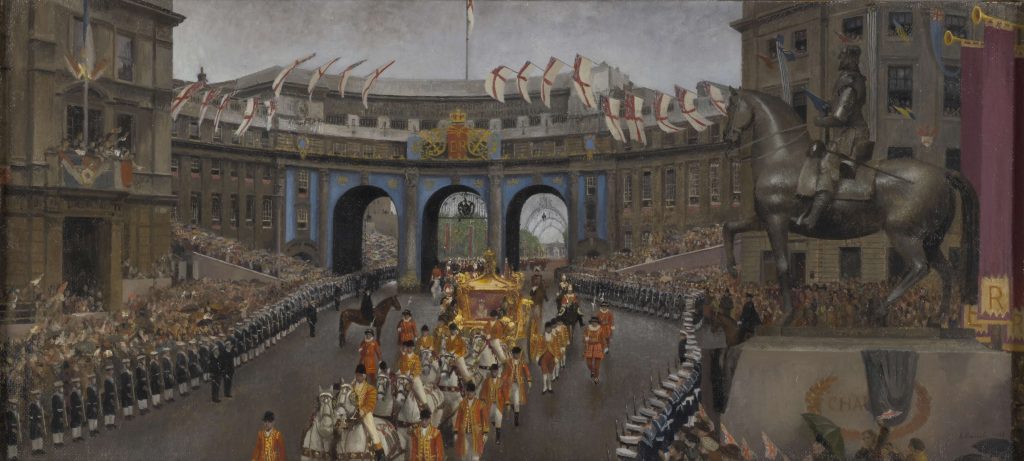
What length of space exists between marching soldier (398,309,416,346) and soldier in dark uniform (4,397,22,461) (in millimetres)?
4396

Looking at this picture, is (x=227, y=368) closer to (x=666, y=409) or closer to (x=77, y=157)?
(x=77, y=157)

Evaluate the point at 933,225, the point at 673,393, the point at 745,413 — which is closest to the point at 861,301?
the point at 933,225

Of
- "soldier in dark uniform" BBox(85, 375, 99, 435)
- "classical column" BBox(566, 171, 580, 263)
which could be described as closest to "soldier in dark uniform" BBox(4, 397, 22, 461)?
"soldier in dark uniform" BBox(85, 375, 99, 435)

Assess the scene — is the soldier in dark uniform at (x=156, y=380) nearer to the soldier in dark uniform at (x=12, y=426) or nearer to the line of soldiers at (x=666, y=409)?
the soldier in dark uniform at (x=12, y=426)

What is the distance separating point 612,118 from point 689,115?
3.33 ft

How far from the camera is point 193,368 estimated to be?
933 cm

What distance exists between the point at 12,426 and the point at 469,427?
5226 mm

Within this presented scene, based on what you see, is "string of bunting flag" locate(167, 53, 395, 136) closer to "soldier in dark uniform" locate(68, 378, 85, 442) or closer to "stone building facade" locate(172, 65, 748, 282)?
"stone building facade" locate(172, 65, 748, 282)

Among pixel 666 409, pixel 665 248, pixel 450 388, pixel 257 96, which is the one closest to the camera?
pixel 666 409

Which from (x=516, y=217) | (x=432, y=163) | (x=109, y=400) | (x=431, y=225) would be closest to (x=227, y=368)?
(x=109, y=400)

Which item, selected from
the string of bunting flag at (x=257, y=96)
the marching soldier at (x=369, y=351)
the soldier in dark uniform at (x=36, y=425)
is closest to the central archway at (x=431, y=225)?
the marching soldier at (x=369, y=351)

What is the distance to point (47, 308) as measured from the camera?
8.87m

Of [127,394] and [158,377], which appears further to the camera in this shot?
[158,377]

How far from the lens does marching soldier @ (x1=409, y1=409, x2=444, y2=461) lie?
712cm
